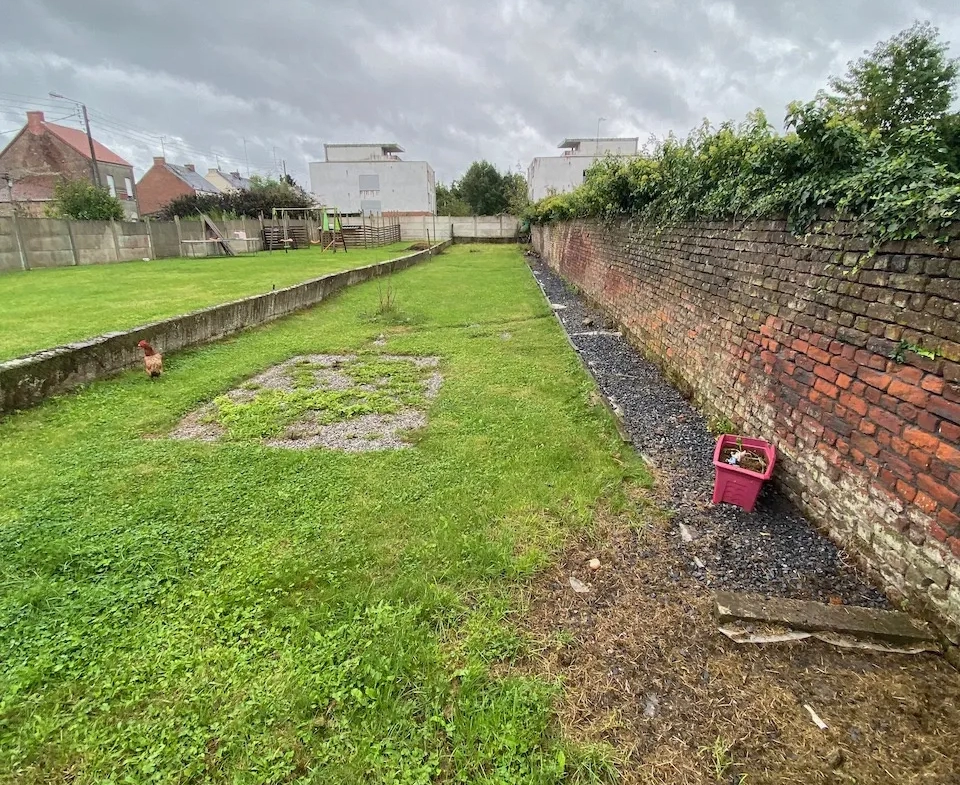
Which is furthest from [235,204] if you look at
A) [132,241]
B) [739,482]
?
[739,482]

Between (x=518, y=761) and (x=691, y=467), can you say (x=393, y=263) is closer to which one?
(x=691, y=467)

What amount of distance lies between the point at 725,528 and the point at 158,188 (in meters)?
57.8

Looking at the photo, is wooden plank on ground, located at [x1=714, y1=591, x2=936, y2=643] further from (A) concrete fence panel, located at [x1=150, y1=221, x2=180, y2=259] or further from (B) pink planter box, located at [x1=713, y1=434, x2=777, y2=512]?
(A) concrete fence panel, located at [x1=150, y1=221, x2=180, y2=259]

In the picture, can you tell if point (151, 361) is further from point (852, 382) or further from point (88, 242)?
point (88, 242)

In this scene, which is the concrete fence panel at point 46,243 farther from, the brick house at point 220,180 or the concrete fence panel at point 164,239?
Result: the brick house at point 220,180

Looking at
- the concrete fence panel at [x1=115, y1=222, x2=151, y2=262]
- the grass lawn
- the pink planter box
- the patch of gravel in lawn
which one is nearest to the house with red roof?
the concrete fence panel at [x1=115, y1=222, x2=151, y2=262]

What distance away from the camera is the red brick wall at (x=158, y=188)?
45531 millimetres

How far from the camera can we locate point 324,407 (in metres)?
4.47

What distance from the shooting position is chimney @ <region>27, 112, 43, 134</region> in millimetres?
32938

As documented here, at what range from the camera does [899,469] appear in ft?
7.02

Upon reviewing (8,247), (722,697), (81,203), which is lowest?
(722,697)

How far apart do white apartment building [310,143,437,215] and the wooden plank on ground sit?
4430cm

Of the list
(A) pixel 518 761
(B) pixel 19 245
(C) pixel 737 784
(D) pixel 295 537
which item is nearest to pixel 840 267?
(C) pixel 737 784

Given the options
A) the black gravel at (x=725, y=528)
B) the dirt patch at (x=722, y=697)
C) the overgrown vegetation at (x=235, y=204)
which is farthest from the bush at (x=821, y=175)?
the overgrown vegetation at (x=235, y=204)
